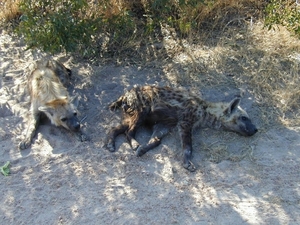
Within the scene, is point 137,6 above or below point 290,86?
above

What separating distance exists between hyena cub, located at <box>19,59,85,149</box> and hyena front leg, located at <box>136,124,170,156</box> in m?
0.68

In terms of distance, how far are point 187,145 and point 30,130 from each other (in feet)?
5.55

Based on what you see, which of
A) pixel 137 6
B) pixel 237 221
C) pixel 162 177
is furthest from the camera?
pixel 137 6

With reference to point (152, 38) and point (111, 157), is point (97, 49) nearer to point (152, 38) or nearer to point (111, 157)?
point (152, 38)

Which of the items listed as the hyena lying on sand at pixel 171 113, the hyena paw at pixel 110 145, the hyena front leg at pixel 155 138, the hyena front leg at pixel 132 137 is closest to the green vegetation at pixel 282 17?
the hyena lying on sand at pixel 171 113

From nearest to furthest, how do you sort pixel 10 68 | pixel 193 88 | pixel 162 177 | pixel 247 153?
pixel 162 177 → pixel 247 153 → pixel 193 88 → pixel 10 68

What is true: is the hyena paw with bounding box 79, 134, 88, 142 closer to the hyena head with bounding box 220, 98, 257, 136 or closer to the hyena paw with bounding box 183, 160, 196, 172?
the hyena paw with bounding box 183, 160, 196, 172

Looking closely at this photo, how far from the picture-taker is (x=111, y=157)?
4.42 m

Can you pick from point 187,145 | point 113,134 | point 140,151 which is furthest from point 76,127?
point 187,145

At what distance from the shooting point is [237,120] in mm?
4770

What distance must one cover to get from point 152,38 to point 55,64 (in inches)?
55.9

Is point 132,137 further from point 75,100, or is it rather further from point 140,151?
point 75,100

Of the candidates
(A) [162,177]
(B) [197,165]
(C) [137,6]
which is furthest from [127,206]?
(C) [137,6]

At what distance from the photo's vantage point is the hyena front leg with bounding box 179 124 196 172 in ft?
13.9
